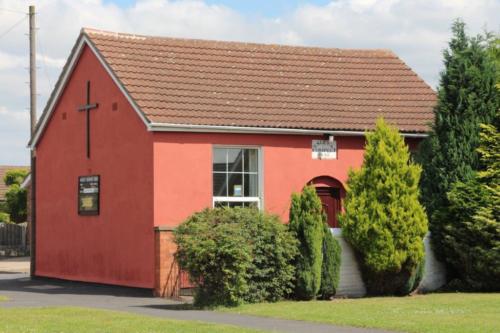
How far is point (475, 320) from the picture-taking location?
55.0ft

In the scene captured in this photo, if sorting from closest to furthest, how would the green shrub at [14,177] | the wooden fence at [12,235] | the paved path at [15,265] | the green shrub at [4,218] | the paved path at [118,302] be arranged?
the paved path at [118,302]
the paved path at [15,265]
the wooden fence at [12,235]
the green shrub at [4,218]
the green shrub at [14,177]

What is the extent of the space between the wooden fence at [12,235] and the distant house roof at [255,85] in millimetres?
20110

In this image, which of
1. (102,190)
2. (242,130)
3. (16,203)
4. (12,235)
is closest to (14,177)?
(16,203)

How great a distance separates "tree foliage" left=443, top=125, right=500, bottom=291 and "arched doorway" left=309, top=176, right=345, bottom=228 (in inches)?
169

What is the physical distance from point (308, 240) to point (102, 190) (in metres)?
7.33

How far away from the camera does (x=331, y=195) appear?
89.7 ft

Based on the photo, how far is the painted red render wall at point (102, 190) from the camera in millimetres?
25281

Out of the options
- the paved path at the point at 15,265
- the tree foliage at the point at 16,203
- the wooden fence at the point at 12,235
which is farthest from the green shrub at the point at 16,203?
the paved path at the point at 15,265

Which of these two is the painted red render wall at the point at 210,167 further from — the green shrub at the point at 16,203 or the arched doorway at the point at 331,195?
the green shrub at the point at 16,203

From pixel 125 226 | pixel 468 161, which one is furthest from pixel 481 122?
pixel 125 226

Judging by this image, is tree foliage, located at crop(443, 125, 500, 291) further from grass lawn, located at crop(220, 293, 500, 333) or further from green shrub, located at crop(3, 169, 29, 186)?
green shrub, located at crop(3, 169, 29, 186)

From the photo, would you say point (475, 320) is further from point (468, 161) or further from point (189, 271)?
point (468, 161)

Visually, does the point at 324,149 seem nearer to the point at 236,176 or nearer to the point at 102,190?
the point at 236,176

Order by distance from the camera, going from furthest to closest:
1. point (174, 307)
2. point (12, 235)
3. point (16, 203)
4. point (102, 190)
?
point (16, 203), point (12, 235), point (102, 190), point (174, 307)
